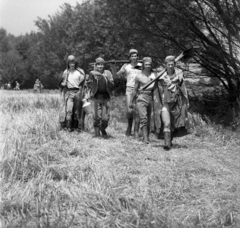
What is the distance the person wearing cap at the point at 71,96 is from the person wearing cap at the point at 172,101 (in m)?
2.23

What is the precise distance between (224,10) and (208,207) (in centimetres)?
612

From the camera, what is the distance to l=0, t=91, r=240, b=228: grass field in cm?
369

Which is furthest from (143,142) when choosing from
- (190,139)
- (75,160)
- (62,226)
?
(62,226)

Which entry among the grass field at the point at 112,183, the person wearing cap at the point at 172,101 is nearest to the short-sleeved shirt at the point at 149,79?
the person wearing cap at the point at 172,101

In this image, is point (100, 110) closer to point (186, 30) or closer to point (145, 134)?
point (145, 134)

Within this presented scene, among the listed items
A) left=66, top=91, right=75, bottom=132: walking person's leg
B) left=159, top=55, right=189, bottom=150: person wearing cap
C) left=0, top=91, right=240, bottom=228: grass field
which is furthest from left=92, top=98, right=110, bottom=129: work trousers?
left=159, top=55, right=189, bottom=150: person wearing cap

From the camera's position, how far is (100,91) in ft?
25.7

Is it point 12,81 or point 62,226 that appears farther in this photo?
point 12,81

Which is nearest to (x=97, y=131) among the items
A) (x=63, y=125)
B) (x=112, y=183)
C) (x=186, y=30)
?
(x=63, y=125)

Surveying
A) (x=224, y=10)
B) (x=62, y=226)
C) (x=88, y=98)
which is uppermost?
(x=224, y=10)

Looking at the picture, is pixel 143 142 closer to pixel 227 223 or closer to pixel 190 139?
pixel 190 139

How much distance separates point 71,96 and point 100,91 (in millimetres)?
943

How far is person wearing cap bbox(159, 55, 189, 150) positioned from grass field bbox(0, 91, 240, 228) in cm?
41

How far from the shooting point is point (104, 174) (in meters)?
4.86
